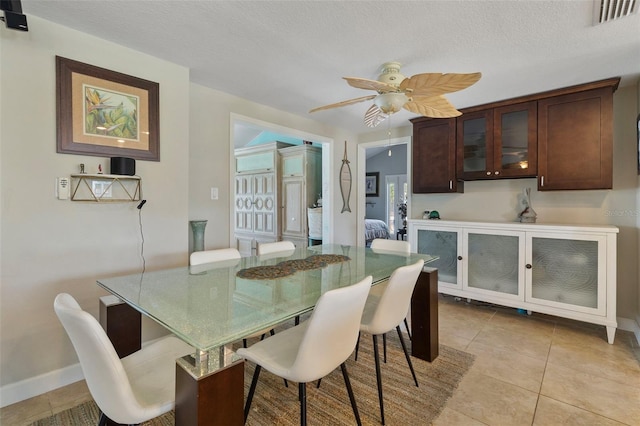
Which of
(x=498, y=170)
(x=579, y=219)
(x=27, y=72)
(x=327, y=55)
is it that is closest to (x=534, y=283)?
(x=579, y=219)

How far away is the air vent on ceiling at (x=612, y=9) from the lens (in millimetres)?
1591

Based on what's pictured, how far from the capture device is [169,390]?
1.11 m

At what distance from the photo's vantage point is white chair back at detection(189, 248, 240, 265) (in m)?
1.95

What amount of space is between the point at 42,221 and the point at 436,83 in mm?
2533

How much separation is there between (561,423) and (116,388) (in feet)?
6.95

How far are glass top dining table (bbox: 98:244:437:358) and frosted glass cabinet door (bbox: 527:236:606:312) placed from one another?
1.55 metres

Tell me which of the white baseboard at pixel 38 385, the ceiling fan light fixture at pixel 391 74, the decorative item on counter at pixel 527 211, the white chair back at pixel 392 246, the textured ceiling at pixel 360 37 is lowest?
the white baseboard at pixel 38 385

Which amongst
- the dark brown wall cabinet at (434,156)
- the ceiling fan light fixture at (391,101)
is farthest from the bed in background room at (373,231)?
the ceiling fan light fixture at (391,101)

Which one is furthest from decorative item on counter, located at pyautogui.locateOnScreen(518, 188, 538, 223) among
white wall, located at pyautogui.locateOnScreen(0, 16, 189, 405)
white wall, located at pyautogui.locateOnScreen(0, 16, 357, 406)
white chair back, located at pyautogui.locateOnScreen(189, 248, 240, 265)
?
white wall, located at pyautogui.locateOnScreen(0, 16, 189, 405)

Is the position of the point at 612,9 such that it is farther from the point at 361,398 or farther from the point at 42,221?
the point at 42,221

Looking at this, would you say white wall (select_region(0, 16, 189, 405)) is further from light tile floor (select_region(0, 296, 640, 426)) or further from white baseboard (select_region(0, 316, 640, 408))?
light tile floor (select_region(0, 296, 640, 426))

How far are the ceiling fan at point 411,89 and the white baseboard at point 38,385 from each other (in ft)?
8.00

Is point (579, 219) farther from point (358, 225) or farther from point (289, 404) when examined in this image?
point (289, 404)

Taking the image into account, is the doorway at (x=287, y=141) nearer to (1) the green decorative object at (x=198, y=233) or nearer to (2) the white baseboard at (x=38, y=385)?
(1) the green decorative object at (x=198, y=233)
